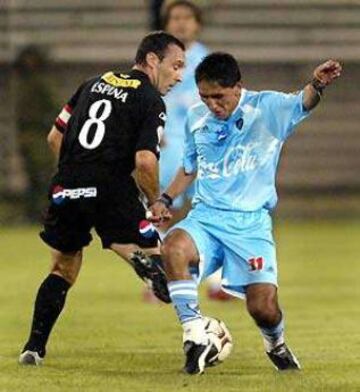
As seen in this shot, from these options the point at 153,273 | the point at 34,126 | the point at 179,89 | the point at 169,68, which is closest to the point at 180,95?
the point at 179,89

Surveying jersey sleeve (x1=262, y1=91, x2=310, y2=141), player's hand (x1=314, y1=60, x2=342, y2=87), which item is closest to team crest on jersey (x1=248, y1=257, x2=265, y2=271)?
jersey sleeve (x1=262, y1=91, x2=310, y2=141)

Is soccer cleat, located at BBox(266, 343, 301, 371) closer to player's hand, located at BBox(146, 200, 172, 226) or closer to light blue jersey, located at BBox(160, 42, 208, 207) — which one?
player's hand, located at BBox(146, 200, 172, 226)

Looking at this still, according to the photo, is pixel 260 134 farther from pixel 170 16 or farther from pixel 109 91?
pixel 170 16

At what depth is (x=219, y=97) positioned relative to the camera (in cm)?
955

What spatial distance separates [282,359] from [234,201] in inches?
35.6

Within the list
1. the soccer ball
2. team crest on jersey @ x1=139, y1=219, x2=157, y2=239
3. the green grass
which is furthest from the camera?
team crest on jersey @ x1=139, y1=219, x2=157, y2=239

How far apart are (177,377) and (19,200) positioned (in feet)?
47.0

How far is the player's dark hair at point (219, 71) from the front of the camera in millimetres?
9516

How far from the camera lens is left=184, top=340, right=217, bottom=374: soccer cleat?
30.3ft

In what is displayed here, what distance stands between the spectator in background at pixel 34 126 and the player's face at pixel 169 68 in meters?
12.8

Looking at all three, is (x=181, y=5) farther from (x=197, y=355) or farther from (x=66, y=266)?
(x=197, y=355)

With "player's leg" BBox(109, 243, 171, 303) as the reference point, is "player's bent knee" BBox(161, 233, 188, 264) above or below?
above

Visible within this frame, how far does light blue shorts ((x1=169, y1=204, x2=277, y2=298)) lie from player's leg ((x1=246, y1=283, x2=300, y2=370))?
0.19ft

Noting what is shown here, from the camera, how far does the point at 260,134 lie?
9703 mm
